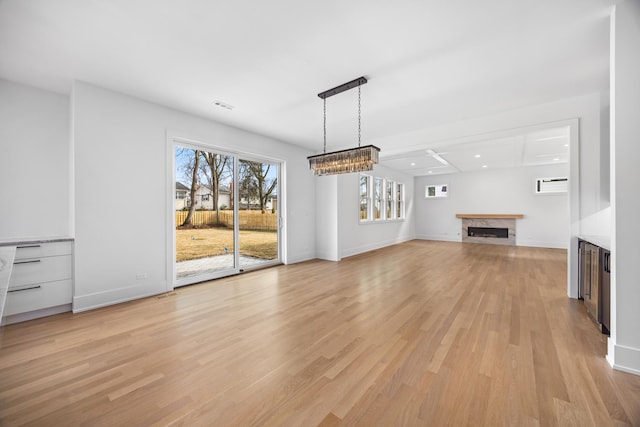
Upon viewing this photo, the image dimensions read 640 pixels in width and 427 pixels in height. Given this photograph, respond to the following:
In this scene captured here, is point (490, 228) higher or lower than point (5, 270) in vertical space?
lower

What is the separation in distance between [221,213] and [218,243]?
57 centimetres

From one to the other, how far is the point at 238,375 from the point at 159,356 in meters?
0.79

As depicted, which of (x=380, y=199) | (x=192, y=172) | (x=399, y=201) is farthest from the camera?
(x=399, y=201)

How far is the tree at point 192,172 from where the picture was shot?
4266 mm

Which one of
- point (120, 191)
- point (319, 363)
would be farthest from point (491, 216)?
point (120, 191)

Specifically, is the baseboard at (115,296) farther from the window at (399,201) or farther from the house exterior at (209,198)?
the window at (399,201)

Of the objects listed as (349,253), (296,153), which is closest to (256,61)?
(296,153)

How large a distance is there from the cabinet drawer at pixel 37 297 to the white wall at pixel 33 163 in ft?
2.37

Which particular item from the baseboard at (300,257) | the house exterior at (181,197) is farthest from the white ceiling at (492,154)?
the house exterior at (181,197)

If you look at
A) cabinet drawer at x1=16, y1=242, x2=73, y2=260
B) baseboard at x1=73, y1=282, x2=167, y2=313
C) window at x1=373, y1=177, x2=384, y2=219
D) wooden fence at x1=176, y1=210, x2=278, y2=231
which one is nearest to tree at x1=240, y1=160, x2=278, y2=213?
wooden fence at x1=176, y1=210, x2=278, y2=231

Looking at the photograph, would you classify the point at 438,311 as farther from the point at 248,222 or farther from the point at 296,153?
the point at 296,153

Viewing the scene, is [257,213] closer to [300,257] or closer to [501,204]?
[300,257]

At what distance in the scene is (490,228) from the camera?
29.9 ft

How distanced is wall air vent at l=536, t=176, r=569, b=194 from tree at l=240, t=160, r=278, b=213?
28.5ft
